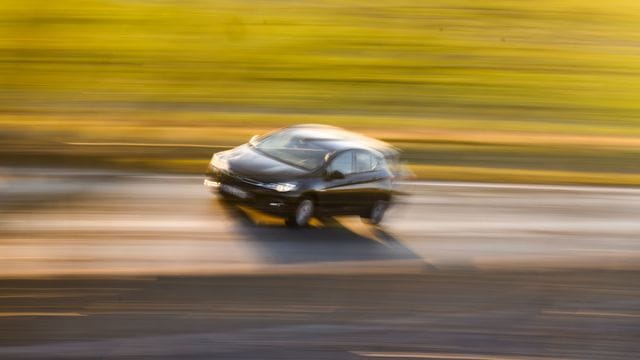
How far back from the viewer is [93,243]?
1280 centimetres

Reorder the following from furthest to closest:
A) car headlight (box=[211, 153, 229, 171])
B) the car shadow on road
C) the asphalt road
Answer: car headlight (box=[211, 153, 229, 171])
the car shadow on road
the asphalt road

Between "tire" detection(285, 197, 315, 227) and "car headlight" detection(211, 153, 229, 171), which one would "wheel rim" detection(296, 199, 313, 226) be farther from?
"car headlight" detection(211, 153, 229, 171)

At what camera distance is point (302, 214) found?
551 inches

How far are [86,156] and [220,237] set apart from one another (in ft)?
18.7

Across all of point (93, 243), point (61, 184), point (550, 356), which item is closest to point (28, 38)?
point (61, 184)

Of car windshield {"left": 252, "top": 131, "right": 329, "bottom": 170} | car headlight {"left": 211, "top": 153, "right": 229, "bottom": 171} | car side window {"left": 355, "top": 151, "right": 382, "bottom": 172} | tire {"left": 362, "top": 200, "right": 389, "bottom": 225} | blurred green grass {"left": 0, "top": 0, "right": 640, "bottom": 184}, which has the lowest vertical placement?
car headlight {"left": 211, "top": 153, "right": 229, "bottom": 171}

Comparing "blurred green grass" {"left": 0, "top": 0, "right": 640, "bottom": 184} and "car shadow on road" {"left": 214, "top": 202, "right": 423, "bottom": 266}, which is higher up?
"blurred green grass" {"left": 0, "top": 0, "right": 640, "bottom": 184}

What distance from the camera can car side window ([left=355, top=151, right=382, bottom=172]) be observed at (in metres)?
14.5

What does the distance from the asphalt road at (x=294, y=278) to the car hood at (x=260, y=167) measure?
0.76m

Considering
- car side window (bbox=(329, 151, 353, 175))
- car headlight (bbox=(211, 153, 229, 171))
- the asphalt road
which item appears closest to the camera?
the asphalt road

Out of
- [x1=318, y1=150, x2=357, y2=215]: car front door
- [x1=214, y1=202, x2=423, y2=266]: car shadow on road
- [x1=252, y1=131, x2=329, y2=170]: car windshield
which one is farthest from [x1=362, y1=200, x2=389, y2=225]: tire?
[x1=252, y1=131, x2=329, y2=170]: car windshield

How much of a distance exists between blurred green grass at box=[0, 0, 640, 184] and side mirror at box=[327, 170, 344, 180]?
430 centimetres

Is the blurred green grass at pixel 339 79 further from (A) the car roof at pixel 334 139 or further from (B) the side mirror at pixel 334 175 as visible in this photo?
(B) the side mirror at pixel 334 175

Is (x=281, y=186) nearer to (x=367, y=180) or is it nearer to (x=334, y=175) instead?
(x=334, y=175)
